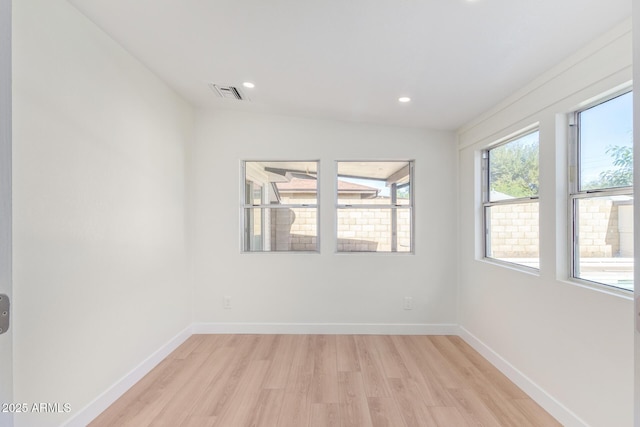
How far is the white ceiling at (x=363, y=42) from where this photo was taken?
1.61 m

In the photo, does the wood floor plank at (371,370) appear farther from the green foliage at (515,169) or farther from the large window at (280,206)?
the green foliage at (515,169)

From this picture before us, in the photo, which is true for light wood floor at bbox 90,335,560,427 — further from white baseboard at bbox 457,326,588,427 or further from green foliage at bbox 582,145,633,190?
green foliage at bbox 582,145,633,190

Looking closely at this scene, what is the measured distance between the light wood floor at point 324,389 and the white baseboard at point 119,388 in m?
0.05

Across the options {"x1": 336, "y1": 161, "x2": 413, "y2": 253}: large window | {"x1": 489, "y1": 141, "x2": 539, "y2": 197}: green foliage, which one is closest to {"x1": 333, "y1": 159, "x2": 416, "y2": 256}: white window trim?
{"x1": 336, "y1": 161, "x2": 413, "y2": 253}: large window

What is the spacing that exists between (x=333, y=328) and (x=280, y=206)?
5.13ft

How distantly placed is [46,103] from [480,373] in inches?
144

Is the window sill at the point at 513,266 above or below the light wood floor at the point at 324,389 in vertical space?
above

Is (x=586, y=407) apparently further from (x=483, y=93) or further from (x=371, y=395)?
(x=483, y=93)

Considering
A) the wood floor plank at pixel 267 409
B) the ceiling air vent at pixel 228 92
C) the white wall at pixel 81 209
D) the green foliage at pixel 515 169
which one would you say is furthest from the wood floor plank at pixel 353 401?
the ceiling air vent at pixel 228 92

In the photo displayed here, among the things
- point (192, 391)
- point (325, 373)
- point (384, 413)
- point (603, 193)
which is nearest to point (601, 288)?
point (603, 193)

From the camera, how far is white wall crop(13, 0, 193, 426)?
62.7 inches

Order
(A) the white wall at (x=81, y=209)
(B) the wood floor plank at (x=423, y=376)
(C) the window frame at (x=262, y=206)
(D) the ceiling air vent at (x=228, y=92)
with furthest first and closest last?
(C) the window frame at (x=262, y=206), (D) the ceiling air vent at (x=228, y=92), (B) the wood floor plank at (x=423, y=376), (A) the white wall at (x=81, y=209)

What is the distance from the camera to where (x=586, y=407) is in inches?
72.7

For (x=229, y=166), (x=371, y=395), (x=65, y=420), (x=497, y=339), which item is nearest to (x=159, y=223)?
(x=229, y=166)
